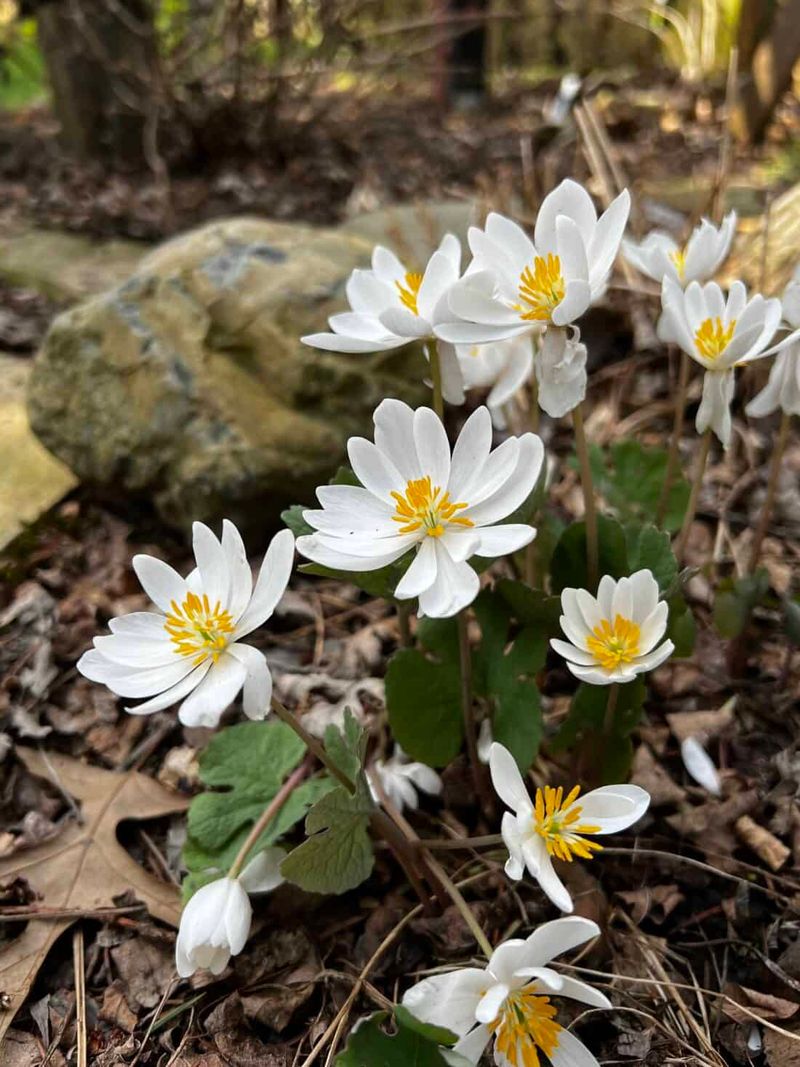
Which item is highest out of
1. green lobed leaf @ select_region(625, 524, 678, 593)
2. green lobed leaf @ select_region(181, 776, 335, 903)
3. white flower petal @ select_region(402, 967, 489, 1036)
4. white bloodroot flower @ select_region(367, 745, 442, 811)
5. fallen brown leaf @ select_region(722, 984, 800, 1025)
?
green lobed leaf @ select_region(625, 524, 678, 593)

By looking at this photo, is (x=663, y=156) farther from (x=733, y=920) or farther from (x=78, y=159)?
(x=733, y=920)

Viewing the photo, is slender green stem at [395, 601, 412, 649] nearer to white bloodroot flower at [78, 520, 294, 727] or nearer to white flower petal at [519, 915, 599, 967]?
white bloodroot flower at [78, 520, 294, 727]

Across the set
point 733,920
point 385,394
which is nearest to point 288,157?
point 385,394

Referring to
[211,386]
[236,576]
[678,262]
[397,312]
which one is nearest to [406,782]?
[236,576]

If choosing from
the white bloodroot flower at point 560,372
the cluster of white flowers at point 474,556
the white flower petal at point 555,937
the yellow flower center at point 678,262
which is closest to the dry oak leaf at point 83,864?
the cluster of white flowers at point 474,556

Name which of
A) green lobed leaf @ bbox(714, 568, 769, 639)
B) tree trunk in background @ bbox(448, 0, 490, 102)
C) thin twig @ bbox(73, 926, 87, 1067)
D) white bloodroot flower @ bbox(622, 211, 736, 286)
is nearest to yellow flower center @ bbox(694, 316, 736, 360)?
white bloodroot flower @ bbox(622, 211, 736, 286)

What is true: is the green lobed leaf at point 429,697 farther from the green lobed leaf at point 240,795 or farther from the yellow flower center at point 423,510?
the yellow flower center at point 423,510

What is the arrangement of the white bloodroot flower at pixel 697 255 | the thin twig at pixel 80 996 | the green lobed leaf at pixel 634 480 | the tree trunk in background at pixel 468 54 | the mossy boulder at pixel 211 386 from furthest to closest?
the tree trunk in background at pixel 468 54
the mossy boulder at pixel 211 386
the green lobed leaf at pixel 634 480
the white bloodroot flower at pixel 697 255
the thin twig at pixel 80 996
